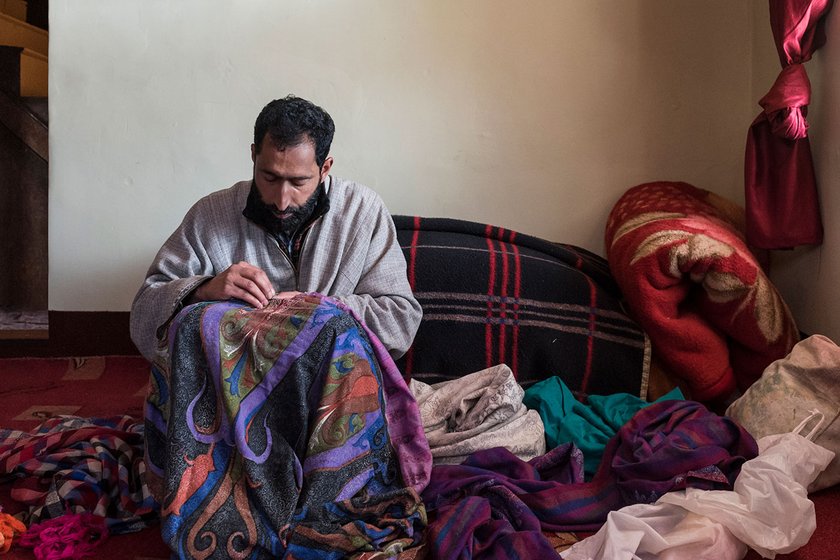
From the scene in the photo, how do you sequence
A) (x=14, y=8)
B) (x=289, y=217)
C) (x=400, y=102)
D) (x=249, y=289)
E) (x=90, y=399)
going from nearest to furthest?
(x=249, y=289) → (x=289, y=217) → (x=90, y=399) → (x=400, y=102) → (x=14, y=8)

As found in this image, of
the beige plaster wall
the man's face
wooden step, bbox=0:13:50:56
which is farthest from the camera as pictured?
wooden step, bbox=0:13:50:56

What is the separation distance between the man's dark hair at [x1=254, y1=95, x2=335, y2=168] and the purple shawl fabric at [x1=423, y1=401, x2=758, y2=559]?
2.84ft

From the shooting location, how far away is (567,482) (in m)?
1.99

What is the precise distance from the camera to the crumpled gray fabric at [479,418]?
2.07m

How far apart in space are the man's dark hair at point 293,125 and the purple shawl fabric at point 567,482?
0.87 meters

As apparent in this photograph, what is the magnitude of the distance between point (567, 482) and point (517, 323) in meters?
0.61

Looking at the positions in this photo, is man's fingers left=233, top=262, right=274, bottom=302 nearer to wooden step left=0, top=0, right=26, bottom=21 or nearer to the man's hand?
the man's hand

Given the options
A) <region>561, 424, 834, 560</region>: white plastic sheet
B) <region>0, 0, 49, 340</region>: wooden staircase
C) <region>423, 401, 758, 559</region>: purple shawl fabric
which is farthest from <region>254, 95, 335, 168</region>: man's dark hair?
<region>0, 0, 49, 340</region>: wooden staircase

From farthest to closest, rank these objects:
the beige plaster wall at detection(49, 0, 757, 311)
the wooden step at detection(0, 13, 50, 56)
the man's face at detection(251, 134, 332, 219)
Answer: the wooden step at detection(0, 13, 50, 56) → the beige plaster wall at detection(49, 0, 757, 311) → the man's face at detection(251, 134, 332, 219)

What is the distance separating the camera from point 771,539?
1.63 meters

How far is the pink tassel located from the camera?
68.0 inches

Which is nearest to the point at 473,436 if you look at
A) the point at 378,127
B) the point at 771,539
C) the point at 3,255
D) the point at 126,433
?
the point at 771,539

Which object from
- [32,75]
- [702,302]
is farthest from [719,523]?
[32,75]

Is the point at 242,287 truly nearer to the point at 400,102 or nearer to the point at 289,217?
the point at 289,217
